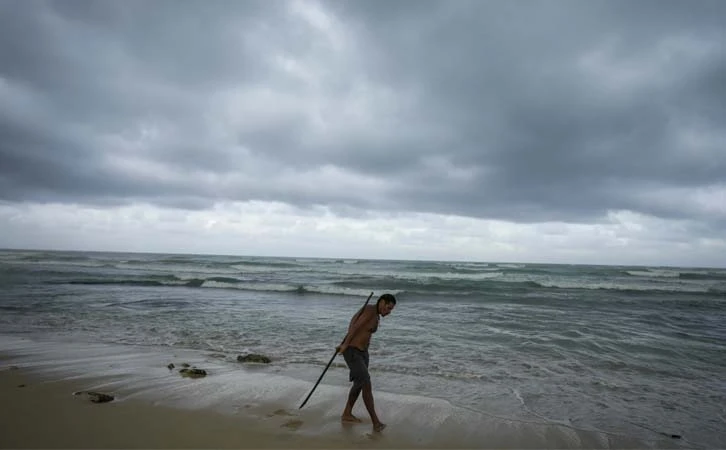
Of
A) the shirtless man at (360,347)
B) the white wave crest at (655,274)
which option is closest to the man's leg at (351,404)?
the shirtless man at (360,347)

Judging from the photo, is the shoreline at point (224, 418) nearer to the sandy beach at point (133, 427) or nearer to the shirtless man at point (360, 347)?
the sandy beach at point (133, 427)

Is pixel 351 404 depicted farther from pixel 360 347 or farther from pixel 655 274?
pixel 655 274

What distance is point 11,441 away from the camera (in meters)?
3.88

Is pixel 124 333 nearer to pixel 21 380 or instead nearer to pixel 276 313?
pixel 21 380

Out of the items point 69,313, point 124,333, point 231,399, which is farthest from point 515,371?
point 69,313

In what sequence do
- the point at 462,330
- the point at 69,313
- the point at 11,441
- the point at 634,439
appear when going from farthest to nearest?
the point at 69,313, the point at 462,330, the point at 634,439, the point at 11,441

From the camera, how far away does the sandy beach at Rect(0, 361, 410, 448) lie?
394cm

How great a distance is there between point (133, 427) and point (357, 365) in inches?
97.9

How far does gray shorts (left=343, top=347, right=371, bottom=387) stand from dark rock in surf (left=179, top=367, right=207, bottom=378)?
122 inches

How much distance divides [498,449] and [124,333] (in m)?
9.47

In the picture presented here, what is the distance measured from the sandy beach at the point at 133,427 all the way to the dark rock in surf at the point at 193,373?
1.28m

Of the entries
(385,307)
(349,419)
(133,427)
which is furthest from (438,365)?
(133,427)

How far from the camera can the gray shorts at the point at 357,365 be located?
4.64 metres

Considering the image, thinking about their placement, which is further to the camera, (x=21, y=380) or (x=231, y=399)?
(x=21, y=380)
